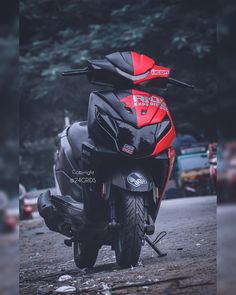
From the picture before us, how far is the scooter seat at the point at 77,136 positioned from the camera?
401 cm

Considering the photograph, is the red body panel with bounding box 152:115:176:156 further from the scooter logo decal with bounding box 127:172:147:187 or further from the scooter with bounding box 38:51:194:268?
the scooter logo decal with bounding box 127:172:147:187

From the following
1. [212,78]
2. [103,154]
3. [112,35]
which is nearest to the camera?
[103,154]

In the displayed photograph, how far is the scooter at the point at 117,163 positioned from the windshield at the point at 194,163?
22cm

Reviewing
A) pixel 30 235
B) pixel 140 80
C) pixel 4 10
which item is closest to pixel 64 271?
pixel 30 235

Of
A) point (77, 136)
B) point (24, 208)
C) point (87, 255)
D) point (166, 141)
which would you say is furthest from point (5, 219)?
point (166, 141)

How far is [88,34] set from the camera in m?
4.45

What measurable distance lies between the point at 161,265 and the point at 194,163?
77 cm

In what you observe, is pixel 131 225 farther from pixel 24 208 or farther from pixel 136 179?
pixel 24 208

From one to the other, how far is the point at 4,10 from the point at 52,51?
493 millimetres

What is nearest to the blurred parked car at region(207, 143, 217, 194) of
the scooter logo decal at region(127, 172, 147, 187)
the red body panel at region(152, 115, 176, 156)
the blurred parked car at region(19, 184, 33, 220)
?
the red body panel at region(152, 115, 176, 156)

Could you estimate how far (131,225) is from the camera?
11.8ft

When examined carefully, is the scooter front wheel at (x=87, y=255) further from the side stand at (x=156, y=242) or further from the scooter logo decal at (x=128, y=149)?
the scooter logo decal at (x=128, y=149)

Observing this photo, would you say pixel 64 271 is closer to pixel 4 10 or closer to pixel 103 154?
pixel 103 154

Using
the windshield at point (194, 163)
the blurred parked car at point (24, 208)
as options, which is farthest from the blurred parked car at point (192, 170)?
the blurred parked car at point (24, 208)
